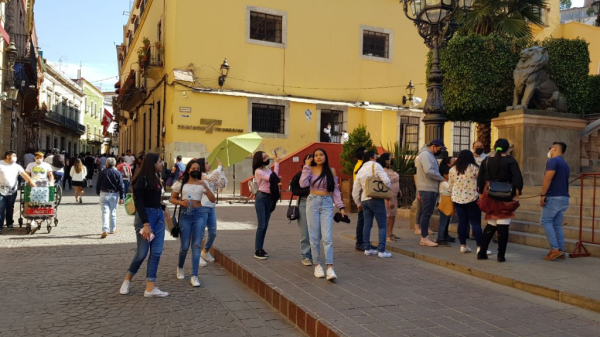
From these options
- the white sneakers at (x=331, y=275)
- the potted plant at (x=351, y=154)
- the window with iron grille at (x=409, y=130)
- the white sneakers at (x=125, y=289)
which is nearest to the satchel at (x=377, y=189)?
the white sneakers at (x=331, y=275)

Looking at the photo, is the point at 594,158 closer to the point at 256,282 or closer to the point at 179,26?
the point at 256,282

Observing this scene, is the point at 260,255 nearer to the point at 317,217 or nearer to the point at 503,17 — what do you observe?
the point at 317,217

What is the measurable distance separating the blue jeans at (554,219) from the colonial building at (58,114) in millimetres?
38654

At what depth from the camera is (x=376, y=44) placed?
2316cm

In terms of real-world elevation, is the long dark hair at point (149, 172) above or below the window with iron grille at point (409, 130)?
below

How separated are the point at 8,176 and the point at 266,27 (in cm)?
1336

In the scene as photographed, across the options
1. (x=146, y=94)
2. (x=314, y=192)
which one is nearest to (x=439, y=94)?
(x=314, y=192)

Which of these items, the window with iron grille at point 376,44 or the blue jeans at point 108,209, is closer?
the blue jeans at point 108,209

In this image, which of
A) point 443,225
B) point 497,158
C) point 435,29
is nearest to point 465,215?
point 443,225

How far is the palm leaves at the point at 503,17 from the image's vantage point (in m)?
14.4

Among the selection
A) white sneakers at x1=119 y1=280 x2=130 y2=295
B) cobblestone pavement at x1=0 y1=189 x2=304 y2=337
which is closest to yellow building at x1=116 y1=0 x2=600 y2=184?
cobblestone pavement at x1=0 y1=189 x2=304 y2=337

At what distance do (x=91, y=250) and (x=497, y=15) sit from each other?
12.8 metres

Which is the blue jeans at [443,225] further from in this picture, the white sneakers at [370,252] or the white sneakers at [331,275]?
the white sneakers at [331,275]

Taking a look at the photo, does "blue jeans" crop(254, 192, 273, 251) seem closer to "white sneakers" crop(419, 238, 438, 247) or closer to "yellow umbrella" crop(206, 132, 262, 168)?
"white sneakers" crop(419, 238, 438, 247)
